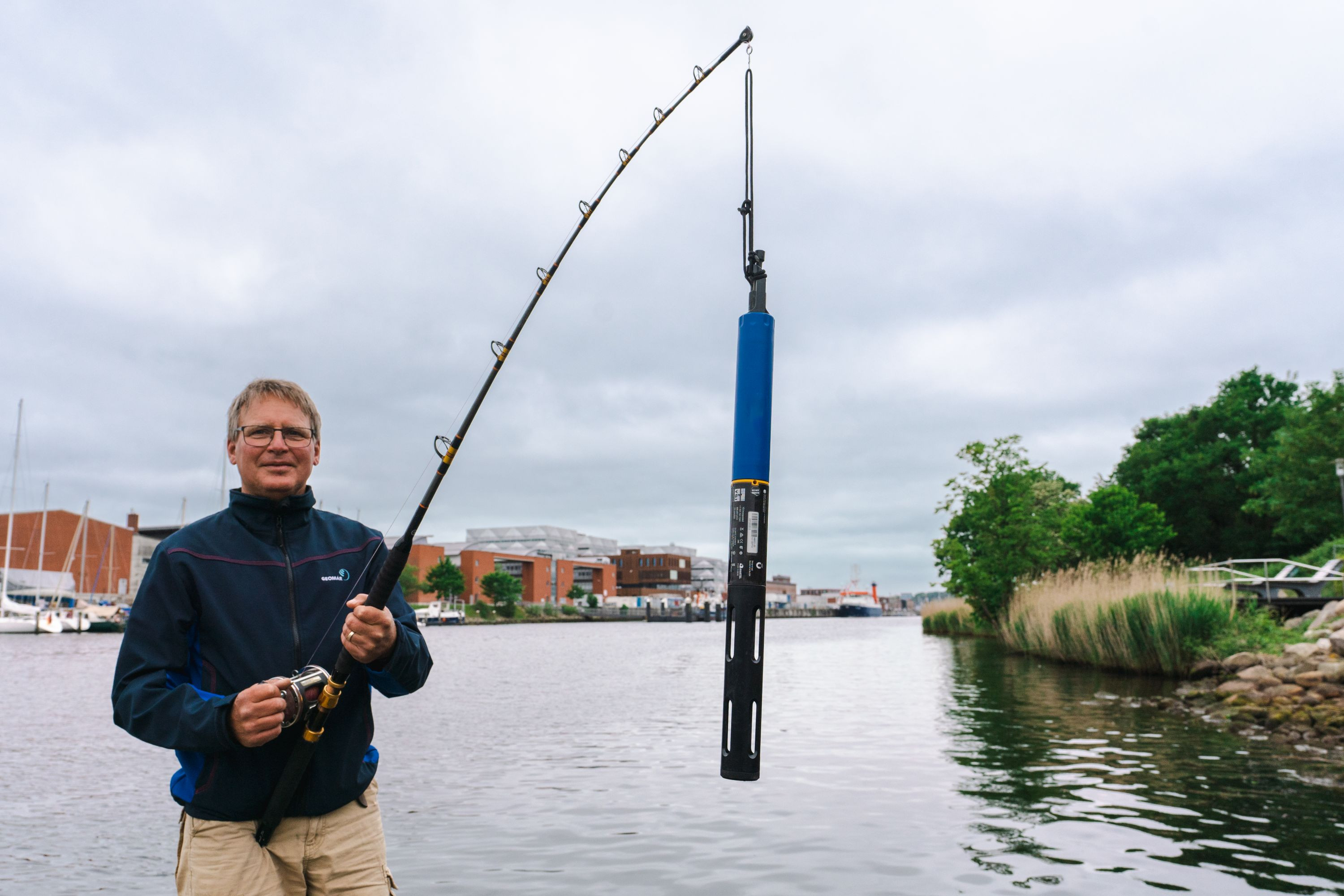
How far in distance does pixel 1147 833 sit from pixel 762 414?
21.8 ft

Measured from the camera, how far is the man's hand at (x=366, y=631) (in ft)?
9.86

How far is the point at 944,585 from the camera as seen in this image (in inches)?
1991

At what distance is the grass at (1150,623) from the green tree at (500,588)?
98452mm

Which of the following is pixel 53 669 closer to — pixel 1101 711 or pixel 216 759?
pixel 1101 711

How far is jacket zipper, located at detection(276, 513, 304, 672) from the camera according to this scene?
3.14 meters

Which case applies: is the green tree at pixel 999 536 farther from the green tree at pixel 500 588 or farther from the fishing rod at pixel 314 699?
the green tree at pixel 500 588

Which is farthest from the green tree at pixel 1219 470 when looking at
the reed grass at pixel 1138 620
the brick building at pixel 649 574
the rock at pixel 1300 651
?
the brick building at pixel 649 574

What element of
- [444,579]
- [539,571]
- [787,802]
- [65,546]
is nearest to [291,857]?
[787,802]

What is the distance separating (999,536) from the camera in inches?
1761

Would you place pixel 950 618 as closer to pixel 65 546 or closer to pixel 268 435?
pixel 268 435

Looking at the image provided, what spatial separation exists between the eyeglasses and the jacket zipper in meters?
0.30

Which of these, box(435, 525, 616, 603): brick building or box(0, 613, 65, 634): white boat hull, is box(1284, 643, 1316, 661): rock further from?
box(435, 525, 616, 603): brick building

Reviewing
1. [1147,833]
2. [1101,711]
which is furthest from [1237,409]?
[1147,833]

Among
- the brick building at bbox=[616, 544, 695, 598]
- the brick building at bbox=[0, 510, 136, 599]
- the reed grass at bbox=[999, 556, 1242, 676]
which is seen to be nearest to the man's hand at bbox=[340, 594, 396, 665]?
the reed grass at bbox=[999, 556, 1242, 676]
